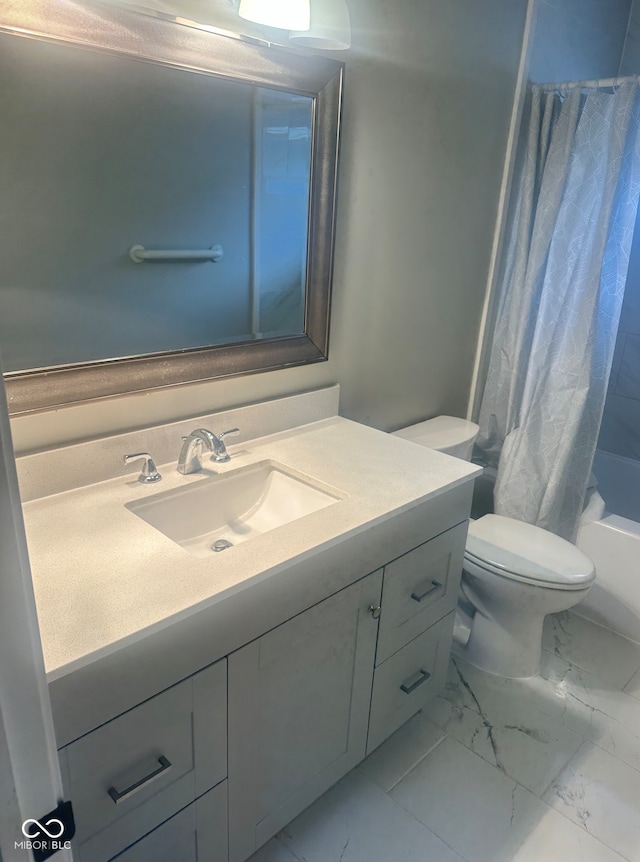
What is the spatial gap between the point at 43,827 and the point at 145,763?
1.72 ft

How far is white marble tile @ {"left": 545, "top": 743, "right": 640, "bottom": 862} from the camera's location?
153cm

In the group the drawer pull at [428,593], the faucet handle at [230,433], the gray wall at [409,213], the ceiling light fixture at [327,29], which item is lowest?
the drawer pull at [428,593]

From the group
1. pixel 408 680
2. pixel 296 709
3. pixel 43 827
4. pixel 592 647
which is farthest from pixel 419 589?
pixel 43 827

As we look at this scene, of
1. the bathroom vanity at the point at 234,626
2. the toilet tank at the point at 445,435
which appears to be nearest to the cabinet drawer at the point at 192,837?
the bathroom vanity at the point at 234,626

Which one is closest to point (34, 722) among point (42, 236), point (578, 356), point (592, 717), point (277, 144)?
point (42, 236)

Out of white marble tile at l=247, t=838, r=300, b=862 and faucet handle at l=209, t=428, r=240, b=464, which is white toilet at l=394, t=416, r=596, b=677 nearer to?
faucet handle at l=209, t=428, r=240, b=464

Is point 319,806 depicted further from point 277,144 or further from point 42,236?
point 277,144

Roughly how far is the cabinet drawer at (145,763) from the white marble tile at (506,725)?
0.92m

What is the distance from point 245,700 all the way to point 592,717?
1.25 m

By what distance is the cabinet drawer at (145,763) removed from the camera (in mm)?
949

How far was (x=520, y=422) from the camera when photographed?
230cm

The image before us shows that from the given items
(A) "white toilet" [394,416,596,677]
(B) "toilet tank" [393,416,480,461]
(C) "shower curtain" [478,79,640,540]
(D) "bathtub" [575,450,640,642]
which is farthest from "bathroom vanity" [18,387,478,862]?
(D) "bathtub" [575,450,640,642]

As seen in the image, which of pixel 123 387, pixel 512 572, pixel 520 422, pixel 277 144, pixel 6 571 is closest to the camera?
pixel 6 571

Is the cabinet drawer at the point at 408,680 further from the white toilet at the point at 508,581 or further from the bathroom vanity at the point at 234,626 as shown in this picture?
the white toilet at the point at 508,581
